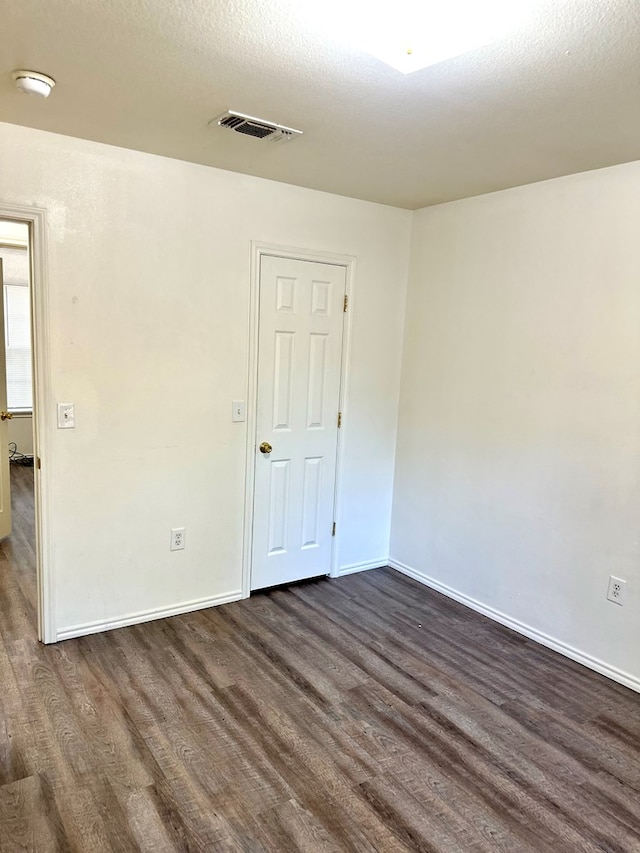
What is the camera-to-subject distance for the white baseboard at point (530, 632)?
8.95ft

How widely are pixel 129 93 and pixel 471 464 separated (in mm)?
2541

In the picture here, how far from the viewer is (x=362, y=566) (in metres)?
3.97

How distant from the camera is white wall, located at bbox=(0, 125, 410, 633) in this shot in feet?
8.71

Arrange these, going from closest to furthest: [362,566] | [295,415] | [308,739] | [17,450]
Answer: [308,739]
[295,415]
[362,566]
[17,450]

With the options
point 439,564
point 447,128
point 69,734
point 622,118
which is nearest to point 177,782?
point 69,734

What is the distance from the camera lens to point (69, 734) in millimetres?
2201

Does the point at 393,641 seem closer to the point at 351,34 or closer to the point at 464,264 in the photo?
the point at 464,264

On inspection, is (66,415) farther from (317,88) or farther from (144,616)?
(317,88)

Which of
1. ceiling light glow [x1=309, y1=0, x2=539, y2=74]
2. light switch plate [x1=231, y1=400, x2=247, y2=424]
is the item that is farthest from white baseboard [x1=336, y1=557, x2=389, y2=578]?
ceiling light glow [x1=309, y1=0, x2=539, y2=74]

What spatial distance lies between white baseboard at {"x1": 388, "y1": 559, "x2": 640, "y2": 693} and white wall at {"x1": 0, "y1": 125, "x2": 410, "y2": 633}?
125cm

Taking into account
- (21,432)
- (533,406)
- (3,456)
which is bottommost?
(21,432)

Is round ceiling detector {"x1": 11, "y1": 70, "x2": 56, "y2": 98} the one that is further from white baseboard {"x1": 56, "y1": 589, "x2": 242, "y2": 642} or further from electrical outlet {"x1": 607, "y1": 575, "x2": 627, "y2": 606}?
electrical outlet {"x1": 607, "y1": 575, "x2": 627, "y2": 606}

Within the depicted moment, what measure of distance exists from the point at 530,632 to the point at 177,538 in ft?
6.58

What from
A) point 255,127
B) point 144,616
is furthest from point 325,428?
point 255,127
